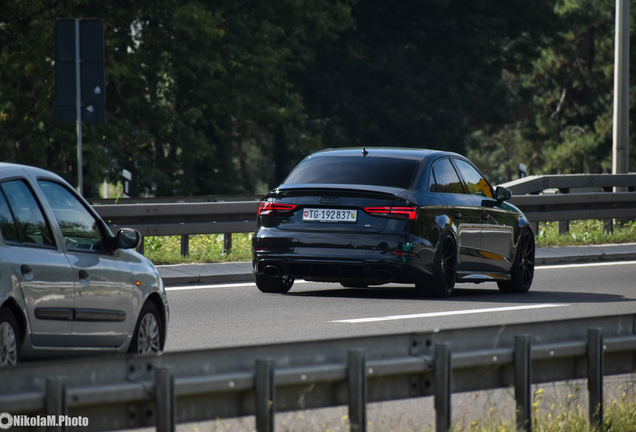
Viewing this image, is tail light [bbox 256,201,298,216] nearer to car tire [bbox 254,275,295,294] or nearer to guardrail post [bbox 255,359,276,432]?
car tire [bbox 254,275,295,294]

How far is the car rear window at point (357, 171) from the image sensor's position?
11.9 m

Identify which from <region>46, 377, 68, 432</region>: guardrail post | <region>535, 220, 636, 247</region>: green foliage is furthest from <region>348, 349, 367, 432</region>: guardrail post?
<region>535, 220, 636, 247</region>: green foliage

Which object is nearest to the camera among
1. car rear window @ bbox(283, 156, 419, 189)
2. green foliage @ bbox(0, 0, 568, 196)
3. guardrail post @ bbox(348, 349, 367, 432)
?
guardrail post @ bbox(348, 349, 367, 432)

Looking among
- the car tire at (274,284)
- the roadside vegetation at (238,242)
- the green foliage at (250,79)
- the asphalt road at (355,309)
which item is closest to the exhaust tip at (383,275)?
the asphalt road at (355,309)

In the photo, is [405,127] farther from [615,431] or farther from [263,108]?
[615,431]

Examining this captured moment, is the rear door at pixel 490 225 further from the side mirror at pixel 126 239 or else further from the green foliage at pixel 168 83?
the green foliage at pixel 168 83

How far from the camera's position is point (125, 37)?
109ft

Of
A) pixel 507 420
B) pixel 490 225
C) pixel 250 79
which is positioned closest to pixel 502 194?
pixel 490 225

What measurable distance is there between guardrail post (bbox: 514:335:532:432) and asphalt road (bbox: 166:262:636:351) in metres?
3.87

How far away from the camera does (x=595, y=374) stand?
18.0ft

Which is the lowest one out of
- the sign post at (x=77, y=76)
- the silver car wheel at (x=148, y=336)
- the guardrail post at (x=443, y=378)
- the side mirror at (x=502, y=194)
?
the silver car wheel at (x=148, y=336)

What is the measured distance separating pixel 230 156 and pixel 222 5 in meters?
5.25

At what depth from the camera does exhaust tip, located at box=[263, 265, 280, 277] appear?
1182cm

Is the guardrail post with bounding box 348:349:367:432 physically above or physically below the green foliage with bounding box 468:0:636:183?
below
